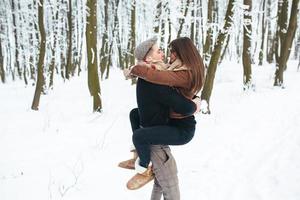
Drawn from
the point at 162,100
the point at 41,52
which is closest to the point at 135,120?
the point at 162,100

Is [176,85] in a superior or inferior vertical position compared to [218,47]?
superior

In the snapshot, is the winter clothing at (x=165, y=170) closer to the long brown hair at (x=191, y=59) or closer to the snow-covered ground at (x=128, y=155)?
the long brown hair at (x=191, y=59)

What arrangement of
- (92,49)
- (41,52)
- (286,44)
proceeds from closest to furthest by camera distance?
(92,49) → (41,52) → (286,44)

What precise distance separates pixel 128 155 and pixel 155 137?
3564 millimetres

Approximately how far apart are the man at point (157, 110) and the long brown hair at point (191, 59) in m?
0.18

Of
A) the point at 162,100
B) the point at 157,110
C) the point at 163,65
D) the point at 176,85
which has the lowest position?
the point at 157,110

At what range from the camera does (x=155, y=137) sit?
292cm

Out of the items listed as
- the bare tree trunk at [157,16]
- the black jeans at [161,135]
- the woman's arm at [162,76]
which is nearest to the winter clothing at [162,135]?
the black jeans at [161,135]

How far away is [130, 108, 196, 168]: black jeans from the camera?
9.60ft

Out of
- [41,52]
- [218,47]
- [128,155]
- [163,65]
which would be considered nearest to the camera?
[163,65]

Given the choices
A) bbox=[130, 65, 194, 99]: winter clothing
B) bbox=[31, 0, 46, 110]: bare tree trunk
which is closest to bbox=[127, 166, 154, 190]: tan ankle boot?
bbox=[130, 65, 194, 99]: winter clothing

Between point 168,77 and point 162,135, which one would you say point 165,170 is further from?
point 168,77

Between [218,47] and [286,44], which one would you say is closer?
[218,47]

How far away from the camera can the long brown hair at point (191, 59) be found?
2.93 meters
